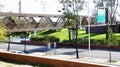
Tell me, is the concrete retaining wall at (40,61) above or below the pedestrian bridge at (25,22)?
below

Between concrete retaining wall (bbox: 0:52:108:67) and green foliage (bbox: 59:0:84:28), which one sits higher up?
green foliage (bbox: 59:0:84:28)

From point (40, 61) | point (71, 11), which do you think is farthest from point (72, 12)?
point (40, 61)

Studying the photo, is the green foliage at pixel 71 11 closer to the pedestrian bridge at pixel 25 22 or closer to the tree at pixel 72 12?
the tree at pixel 72 12

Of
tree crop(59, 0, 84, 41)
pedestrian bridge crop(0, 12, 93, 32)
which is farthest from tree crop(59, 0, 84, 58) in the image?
pedestrian bridge crop(0, 12, 93, 32)

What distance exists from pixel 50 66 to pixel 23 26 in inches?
1088

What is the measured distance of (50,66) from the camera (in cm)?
2434

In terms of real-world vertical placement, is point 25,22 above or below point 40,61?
above

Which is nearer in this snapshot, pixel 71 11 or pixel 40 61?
pixel 40 61

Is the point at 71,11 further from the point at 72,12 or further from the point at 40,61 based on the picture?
the point at 40,61

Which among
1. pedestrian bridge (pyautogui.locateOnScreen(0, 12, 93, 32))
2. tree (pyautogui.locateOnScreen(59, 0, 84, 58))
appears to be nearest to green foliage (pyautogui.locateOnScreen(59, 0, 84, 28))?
tree (pyautogui.locateOnScreen(59, 0, 84, 58))

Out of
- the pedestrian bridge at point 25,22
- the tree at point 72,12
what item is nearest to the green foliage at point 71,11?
the tree at point 72,12

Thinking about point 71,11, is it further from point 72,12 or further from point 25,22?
point 25,22

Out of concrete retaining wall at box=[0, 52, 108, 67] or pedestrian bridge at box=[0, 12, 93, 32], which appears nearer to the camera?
concrete retaining wall at box=[0, 52, 108, 67]

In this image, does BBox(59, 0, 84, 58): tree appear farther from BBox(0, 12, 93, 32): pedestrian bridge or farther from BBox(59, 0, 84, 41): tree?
BBox(0, 12, 93, 32): pedestrian bridge
